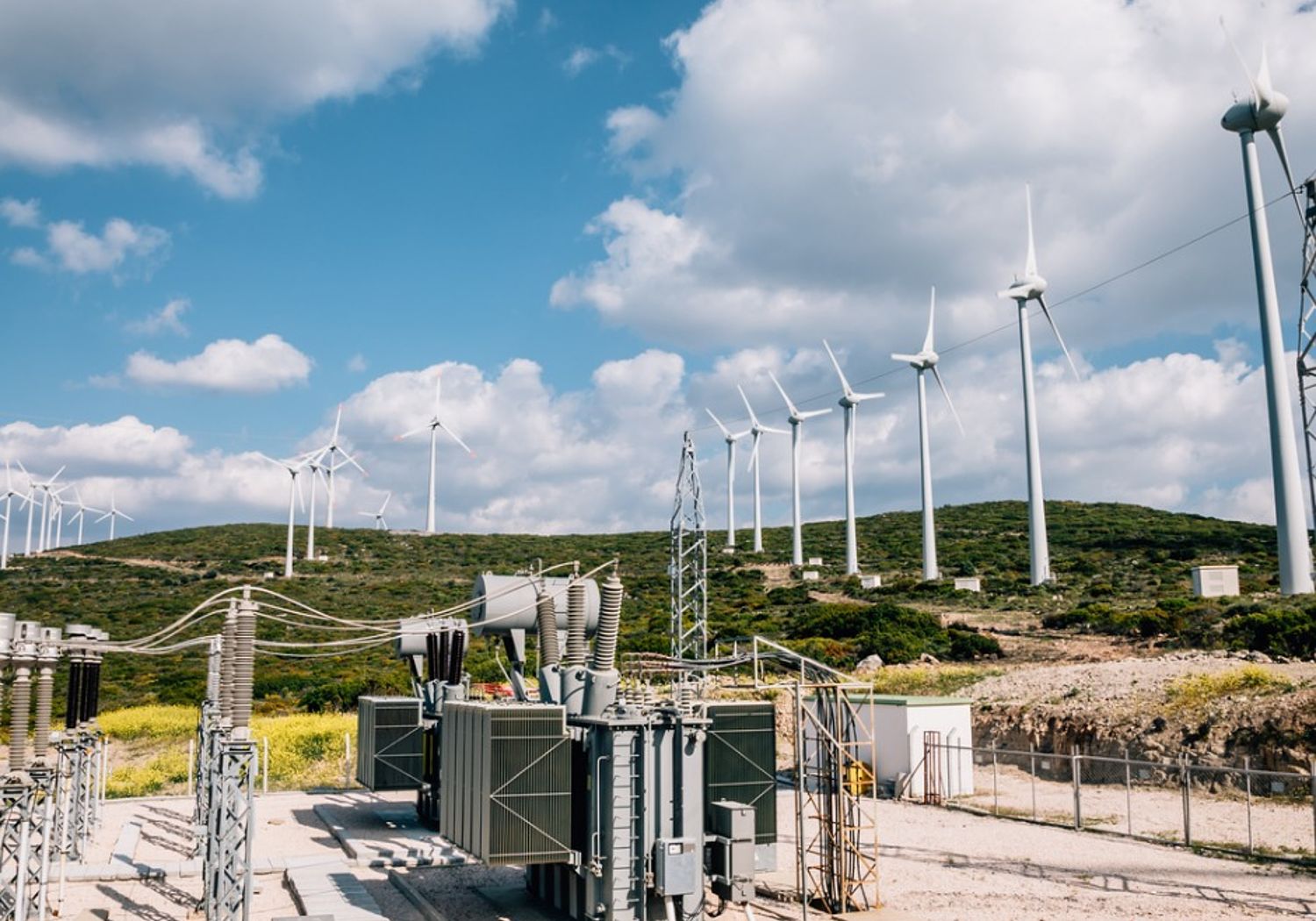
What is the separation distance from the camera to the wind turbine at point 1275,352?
4681 cm

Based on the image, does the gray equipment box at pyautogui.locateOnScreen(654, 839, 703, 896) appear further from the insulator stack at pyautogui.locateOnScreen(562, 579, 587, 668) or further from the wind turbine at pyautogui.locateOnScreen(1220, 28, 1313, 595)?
the wind turbine at pyautogui.locateOnScreen(1220, 28, 1313, 595)

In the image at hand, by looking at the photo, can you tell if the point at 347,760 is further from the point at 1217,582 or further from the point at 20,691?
the point at 1217,582

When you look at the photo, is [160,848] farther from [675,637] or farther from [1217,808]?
[1217,808]

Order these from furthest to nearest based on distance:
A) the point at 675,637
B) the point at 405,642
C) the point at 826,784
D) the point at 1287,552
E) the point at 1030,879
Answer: the point at 1287,552
the point at 675,637
the point at 405,642
the point at 1030,879
the point at 826,784

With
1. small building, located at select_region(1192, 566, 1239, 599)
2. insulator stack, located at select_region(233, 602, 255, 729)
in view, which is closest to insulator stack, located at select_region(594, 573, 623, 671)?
insulator stack, located at select_region(233, 602, 255, 729)

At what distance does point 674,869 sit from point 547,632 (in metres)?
5.52

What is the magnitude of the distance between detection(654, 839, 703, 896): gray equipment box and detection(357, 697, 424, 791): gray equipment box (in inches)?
508

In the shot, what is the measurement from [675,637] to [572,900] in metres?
21.7

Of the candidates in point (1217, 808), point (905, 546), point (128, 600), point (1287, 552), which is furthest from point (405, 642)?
point (905, 546)

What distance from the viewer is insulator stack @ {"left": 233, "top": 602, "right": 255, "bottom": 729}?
17281 millimetres

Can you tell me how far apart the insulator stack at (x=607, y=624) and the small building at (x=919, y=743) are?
17314mm

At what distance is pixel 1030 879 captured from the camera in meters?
21.8

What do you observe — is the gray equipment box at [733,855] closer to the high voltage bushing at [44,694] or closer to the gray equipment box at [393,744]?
the high voltage bushing at [44,694]

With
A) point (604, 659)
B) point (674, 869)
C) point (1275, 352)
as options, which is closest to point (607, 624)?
point (604, 659)
